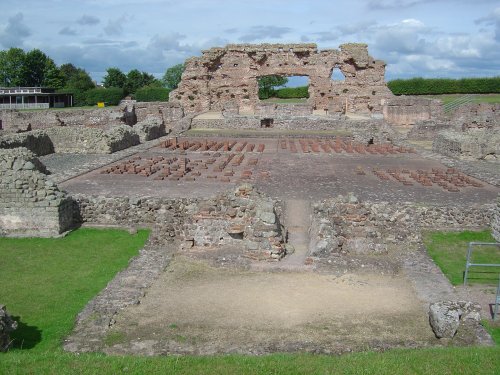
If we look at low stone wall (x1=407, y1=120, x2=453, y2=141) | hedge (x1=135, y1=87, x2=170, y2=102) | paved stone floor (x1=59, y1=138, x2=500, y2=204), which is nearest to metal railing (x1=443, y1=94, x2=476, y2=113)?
low stone wall (x1=407, y1=120, x2=453, y2=141)

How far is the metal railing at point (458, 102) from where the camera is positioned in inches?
1592

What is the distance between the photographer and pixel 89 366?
573 centimetres

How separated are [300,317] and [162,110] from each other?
31971 millimetres

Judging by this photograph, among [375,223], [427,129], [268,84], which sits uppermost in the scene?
[268,84]

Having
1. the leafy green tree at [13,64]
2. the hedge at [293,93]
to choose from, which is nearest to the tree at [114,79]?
the leafy green tree at [13,64]

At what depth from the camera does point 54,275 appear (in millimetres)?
9766

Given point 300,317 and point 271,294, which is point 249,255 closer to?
point 271,294

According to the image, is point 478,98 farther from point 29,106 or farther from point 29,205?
point 29,106

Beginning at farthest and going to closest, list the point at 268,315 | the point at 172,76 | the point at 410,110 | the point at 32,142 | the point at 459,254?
the point at 172,76, the point at 410,110, the point at 32,142, the point at 459,254, the point at 268,315

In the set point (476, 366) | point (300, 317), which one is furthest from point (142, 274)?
point (476, 366)

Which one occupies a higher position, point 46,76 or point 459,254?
point 46,76

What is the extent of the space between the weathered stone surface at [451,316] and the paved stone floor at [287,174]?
6.88m

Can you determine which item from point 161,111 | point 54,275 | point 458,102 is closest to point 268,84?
point 458,102

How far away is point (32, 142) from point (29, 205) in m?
11.5
